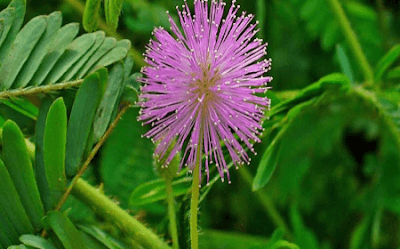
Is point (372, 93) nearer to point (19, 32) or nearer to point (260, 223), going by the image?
point (19, 32)

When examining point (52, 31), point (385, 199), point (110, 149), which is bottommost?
point (385, 199)

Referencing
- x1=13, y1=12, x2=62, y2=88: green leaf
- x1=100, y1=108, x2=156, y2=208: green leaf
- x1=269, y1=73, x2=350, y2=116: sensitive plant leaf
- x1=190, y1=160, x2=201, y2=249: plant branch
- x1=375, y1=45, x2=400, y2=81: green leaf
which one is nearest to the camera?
x1=190, y1=160, x2=201, y2=249: plant branch

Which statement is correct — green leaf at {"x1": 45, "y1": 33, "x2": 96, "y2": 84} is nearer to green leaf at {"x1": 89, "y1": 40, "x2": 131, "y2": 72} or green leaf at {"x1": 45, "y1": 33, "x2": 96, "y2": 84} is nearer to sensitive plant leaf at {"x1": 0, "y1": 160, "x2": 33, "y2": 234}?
green leaf at {"x1": 89, "y1": 40, "x2": 131, "y2": 72}

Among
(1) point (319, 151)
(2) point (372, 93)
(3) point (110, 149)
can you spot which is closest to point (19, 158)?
(2) point (372, 93)

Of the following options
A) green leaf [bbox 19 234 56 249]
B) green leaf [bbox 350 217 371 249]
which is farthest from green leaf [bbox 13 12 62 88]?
green leaf [bbox 350 217 371 249]

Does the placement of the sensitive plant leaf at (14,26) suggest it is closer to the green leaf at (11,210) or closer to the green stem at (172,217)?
the green leaf at (11,210)

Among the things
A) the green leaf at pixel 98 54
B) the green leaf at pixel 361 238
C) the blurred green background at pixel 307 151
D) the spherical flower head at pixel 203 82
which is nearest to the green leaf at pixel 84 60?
the green leaf at pixel 98 54
